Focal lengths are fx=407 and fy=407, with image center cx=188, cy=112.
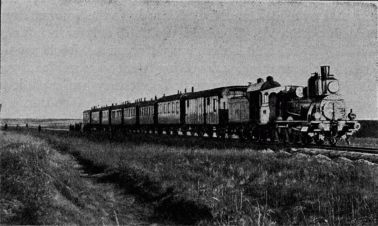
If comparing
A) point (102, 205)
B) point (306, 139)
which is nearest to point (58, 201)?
point (102, 205)

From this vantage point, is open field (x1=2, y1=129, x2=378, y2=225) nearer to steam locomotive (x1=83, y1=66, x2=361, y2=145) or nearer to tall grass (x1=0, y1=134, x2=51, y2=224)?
tall grass (x1=0, y1=134, x2=51, y2=224)

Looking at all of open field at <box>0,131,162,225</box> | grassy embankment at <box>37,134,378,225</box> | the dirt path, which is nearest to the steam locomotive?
grassy embankment at <box>37,134,378,225</box>

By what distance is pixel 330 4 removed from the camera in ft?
35.1

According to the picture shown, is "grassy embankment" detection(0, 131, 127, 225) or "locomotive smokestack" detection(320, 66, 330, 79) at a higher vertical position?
"locomotive smokestack" detection(320, 66, 330, 79)

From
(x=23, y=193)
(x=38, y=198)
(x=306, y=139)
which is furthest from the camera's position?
(x=306, y=139)

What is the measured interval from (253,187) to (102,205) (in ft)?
12.2

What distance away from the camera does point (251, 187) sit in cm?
1002

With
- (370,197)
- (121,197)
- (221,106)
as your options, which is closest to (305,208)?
(370,197)

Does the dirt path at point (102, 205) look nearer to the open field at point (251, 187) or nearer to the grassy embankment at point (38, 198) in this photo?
the grassy embankment at point (38, 198)

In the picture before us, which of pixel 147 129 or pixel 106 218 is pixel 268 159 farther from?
pixel 147 129

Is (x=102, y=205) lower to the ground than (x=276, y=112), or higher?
lower

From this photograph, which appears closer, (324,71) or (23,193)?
(23,193)

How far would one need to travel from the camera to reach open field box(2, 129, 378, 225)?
26.7 feet

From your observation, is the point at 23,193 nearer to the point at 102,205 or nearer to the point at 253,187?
the point at 102,205
